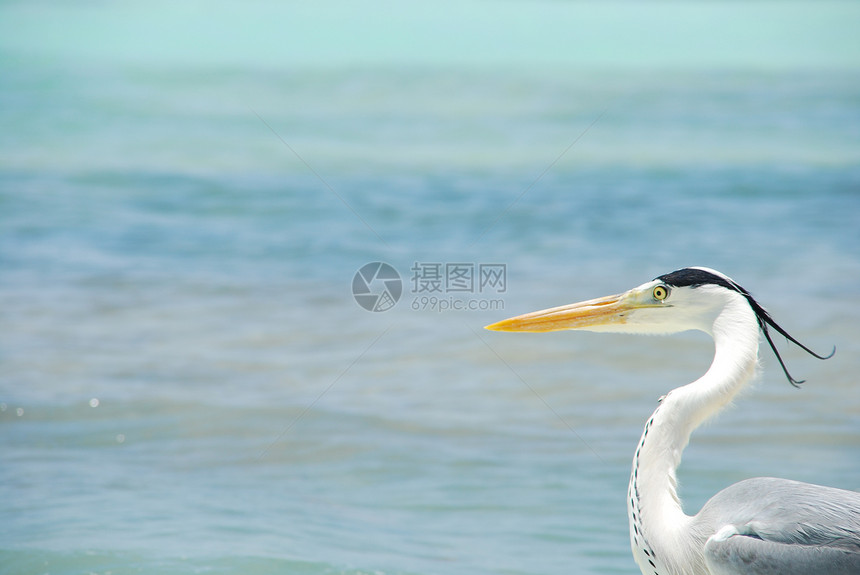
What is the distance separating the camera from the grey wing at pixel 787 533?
225cm

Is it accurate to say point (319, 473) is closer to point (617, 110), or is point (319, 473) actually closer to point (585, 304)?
point (585, 304)

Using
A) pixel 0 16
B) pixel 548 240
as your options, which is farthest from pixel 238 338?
pixel 0 16

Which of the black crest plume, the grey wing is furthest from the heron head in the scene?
the grey wing

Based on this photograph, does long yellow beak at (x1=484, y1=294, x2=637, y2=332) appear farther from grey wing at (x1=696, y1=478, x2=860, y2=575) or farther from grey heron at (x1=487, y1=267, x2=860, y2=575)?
grey wing at (x1=696, y1=478, x2=860, y2=575)

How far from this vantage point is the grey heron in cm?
228

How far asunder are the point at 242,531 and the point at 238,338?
2452 mm

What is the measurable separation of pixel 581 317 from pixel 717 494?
684mm

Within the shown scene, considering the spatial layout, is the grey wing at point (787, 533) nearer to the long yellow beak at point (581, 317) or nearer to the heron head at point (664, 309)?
the heron head at point (664, 309)

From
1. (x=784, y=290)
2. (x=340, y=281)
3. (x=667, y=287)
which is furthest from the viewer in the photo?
(x=340, y=281)

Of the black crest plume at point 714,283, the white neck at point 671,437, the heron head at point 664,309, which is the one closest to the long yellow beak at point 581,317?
Result: the heron head at point 664,309

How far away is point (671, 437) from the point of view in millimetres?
2592

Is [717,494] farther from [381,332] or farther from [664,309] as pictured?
[381,332]

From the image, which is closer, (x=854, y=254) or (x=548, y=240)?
(x=854, y=254)

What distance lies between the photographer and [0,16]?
2039 centimetres
